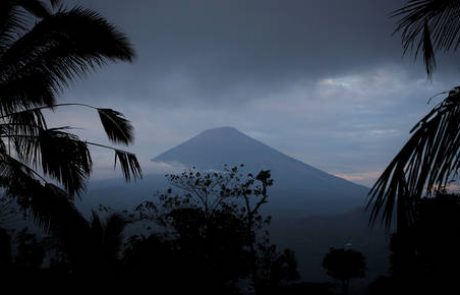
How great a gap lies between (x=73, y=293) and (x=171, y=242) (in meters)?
8.44

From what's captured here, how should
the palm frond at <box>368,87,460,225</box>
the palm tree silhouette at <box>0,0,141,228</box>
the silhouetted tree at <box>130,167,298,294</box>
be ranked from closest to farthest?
the palm frond at <box>368,87,460,225</box> < the palm tree silhouette at <box>0,0,141,228</box> < the silhouetted tree at <box>130,167,298,294</box>

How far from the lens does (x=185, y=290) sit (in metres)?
13.4

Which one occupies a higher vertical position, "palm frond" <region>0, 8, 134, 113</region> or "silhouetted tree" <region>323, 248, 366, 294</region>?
"palm frond" <region>0, 8, 134, 113</region>

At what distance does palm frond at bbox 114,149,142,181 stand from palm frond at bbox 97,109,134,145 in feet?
0.83

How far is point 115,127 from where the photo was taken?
716 centimetres

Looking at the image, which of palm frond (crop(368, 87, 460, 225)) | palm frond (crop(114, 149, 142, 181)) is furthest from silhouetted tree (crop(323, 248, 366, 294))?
palm frond (crop(368, 87, 460, 225))

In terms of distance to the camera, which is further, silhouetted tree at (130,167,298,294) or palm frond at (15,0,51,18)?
silhouetted tree at (130,167,298,294)

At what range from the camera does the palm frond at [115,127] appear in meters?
7.08

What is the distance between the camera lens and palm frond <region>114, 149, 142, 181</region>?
7.10 m

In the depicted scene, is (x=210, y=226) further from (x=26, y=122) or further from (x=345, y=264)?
(x=345, y=264)

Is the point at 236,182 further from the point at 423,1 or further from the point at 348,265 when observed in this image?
the point at 348,265

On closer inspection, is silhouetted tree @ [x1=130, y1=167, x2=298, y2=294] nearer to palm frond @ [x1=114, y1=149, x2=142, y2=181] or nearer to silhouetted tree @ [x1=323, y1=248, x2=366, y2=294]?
palm frond @ [x1=114, y1=149, x2=142, y2=181]

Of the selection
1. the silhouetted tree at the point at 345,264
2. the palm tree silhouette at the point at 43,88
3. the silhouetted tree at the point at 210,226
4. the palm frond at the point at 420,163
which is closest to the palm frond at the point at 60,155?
the palm tree silhouette at the point at 43,88

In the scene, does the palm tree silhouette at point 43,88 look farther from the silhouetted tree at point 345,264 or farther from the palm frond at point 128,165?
the silhouetted tree at point 345,264
